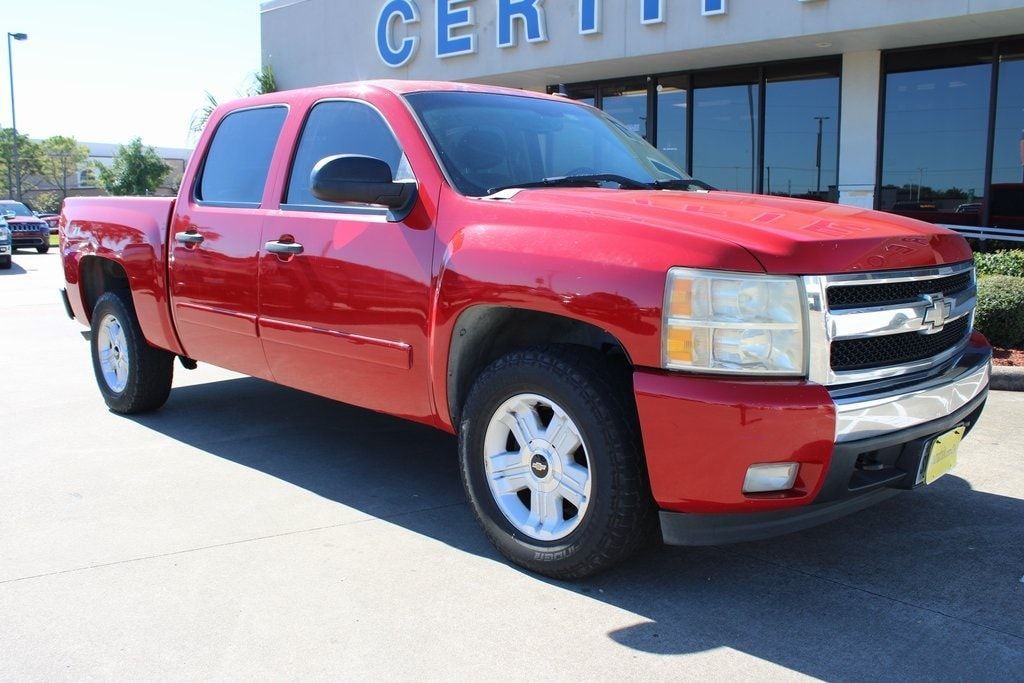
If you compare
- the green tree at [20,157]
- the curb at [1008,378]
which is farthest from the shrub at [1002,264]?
the green tree at [20,157]

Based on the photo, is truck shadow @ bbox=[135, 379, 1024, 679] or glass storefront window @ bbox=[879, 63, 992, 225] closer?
truck shadow @ bbox=[135, 379, 1024, 679]

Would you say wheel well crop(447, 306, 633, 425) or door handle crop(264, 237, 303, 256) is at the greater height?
door handle crop(264, 237, 303, 256)

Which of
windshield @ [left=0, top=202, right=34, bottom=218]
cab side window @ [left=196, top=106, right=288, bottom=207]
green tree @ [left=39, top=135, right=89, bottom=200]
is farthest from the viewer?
green tree @ [left=39, top=135, right=89, bottom=200]

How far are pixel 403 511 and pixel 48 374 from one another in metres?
4.66

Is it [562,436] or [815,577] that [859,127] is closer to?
[815,577]

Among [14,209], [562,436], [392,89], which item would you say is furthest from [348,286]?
[14,209]

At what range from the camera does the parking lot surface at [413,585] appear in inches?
112

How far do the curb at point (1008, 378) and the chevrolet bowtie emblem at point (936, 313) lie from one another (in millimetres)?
3690

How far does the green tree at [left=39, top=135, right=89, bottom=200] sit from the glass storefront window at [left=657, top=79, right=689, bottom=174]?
68571mm

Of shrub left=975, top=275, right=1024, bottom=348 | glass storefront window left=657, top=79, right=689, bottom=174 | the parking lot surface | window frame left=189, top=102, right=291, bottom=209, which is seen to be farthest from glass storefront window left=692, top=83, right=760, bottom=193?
window frame left=189, top=102, right=291, bottom=209

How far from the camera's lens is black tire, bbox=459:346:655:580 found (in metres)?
3.09

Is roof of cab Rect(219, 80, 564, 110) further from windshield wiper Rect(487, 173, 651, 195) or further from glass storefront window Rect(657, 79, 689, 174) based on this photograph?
glass storefront window Rect(657, 79, 689, 174)

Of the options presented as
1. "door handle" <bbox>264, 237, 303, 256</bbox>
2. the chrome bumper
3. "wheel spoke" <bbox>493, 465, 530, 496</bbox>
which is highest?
"door handle" <bbox>264, 237, 303, 256</bbox>

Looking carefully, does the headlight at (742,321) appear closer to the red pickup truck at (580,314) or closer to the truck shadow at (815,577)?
the red pickup truck at (580,314)
